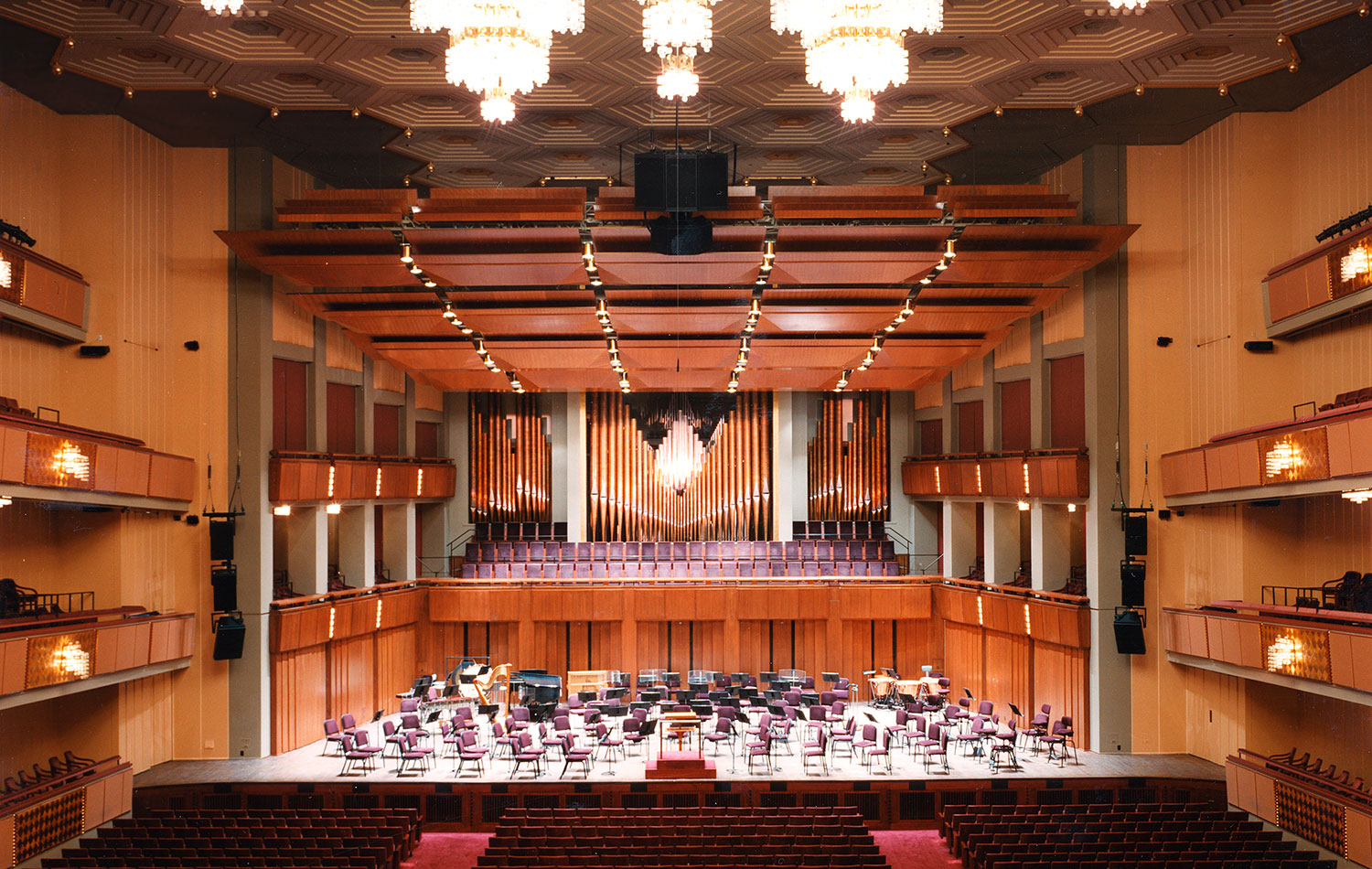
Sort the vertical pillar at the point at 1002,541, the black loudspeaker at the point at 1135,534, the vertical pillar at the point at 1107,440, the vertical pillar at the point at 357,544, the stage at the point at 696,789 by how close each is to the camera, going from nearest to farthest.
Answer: the stage at the point at 696,789 < the black loudspeaker at the point at 1135,534 < the vertical pillar at the point at 1107,440 < the vertical pillar at the point at 357,544 < the vertical pillar at the point at 1002,541

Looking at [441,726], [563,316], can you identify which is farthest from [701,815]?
[563,316]

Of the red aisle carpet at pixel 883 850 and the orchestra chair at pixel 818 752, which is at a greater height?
the orchestra chair at pixel 818 752

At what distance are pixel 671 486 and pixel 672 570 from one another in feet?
4.81

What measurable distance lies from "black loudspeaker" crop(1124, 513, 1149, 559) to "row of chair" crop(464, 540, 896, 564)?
5661mm

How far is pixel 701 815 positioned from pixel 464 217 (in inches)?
237

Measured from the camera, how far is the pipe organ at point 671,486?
17.3m

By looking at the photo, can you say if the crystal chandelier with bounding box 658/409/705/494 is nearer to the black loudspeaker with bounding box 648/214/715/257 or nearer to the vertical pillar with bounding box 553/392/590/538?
the vertical pillar with bounding box 553/392/590/538

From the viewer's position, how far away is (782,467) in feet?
57.6

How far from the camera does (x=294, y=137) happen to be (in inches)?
459

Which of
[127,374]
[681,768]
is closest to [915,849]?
[681,768]

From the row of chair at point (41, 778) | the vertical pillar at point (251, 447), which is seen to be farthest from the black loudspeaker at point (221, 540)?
the row of chair at point (41, 778)

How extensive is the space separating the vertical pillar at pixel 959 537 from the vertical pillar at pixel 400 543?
27.3 feet

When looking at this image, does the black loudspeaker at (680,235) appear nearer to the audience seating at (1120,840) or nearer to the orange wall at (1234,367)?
the audience seating at (1120,840)

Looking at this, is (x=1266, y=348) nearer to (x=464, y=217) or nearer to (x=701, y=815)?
(x=701, y=815)
